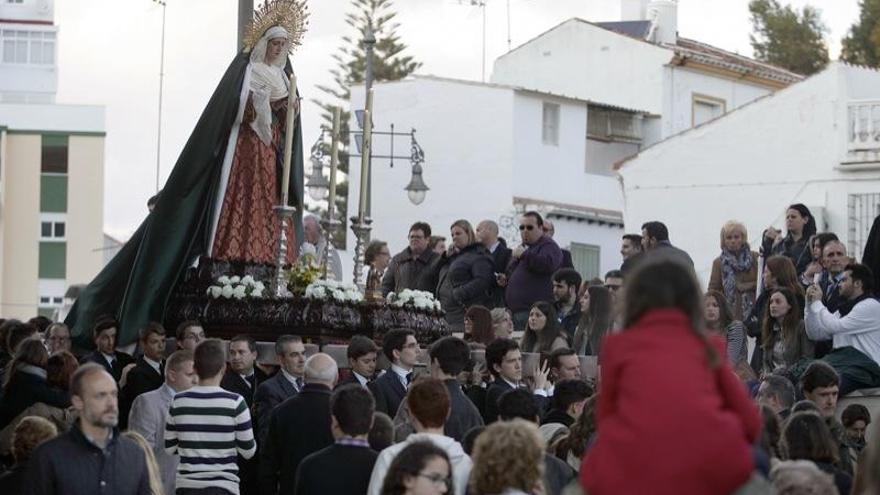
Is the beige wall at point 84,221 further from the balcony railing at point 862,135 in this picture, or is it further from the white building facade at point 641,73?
the balcony railing at point 862,135

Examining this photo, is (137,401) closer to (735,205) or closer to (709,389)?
(709,389)

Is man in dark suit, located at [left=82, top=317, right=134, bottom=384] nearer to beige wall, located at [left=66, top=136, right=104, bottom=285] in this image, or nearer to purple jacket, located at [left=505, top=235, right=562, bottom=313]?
purple jacket, located at [left=505, top=235, right=562, bottom=313]

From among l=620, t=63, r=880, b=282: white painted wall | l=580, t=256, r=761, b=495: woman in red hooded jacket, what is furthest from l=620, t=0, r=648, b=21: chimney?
l=580, t=256, r=761, b=495: woman in red hooded jacket

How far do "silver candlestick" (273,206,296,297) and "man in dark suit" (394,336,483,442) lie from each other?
13.3 feet

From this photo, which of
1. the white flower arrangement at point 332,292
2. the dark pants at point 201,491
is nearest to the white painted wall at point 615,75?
the white flower arrangement at point 332,292

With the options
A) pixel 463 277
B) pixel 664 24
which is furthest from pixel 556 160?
pixel 463 277

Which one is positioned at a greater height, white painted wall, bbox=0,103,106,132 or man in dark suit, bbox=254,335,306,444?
white painted wall, bbox=0,103,106,132

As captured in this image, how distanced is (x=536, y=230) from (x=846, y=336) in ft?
13.4

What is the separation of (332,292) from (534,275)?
11.4ft

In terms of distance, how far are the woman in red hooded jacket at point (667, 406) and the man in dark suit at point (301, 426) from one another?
5.87 metres

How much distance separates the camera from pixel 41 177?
69.7 metres

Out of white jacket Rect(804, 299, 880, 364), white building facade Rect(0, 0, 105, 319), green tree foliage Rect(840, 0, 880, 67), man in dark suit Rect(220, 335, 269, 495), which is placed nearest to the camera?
man in dark suit Rect(220, 335, 269, 495)

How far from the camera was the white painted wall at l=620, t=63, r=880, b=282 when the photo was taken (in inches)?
1554

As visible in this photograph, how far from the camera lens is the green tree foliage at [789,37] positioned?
6931cm
